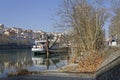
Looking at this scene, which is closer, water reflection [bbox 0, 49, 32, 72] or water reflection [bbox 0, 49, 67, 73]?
water reflection [bbox 0, 49, 67, 73]

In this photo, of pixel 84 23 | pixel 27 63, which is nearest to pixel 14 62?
pixel 27 63

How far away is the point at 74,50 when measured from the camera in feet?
109

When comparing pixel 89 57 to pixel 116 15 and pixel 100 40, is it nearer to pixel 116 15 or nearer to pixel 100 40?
pixel 100 40

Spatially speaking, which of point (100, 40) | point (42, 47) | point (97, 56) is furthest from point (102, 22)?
point (42, 47)

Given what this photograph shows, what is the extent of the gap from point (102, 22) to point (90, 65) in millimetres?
12252

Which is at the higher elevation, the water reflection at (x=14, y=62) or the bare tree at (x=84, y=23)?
the bare tree at (x=84, y=23)

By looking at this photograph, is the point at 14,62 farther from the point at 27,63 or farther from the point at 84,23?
the point at 84,23

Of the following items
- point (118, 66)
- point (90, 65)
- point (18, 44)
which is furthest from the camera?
point (18, 44)

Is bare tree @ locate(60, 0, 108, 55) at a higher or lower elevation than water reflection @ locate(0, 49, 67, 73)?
higher

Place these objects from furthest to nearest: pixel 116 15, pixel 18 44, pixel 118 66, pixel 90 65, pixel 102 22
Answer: pixel 18 44
pixel 116 15
pixel 102 22
pixel 90 65
pixel 118 66

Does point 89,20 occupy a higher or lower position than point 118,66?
higher

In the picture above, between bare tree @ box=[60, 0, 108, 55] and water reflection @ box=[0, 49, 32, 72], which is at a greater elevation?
bare tree @ box=[60, 0, 108, 55]

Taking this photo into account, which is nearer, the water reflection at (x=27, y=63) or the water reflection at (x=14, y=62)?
the water reflection at (x=27, y=63)

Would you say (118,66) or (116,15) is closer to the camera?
(118,66)
